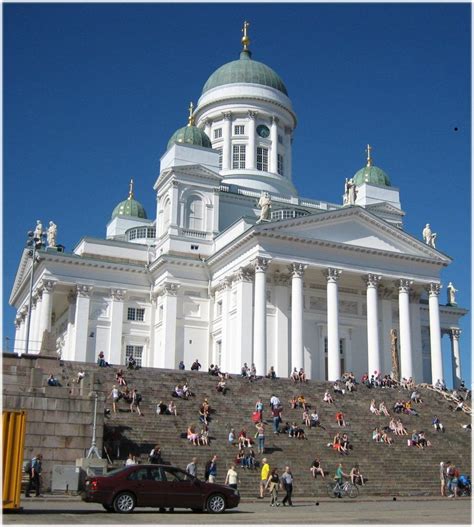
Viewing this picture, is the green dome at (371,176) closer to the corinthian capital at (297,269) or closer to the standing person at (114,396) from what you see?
the corinthian capital at (297,269)

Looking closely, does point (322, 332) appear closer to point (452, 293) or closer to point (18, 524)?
point (452, 293)

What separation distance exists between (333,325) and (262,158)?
22.8 metres

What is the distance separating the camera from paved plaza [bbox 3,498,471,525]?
1714cm

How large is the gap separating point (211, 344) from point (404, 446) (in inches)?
794

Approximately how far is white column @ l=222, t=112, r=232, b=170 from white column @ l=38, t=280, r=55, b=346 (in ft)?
62.6

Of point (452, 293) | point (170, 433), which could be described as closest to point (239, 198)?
point (452, 293)

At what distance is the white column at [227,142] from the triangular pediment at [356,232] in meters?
17.1

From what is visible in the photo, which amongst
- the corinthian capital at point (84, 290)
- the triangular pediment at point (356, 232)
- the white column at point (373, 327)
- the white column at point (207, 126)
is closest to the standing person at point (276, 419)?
the white column at point (373, 327)

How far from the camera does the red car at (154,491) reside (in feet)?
63.9

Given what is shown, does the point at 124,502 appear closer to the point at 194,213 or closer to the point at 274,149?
the point at 194,213

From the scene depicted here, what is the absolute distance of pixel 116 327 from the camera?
53.5 meters

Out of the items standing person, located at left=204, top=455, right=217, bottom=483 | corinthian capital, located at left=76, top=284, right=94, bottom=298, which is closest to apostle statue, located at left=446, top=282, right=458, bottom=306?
corinthian capital, located at left=76, top=284, right=94, bottom=298

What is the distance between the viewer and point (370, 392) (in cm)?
4150

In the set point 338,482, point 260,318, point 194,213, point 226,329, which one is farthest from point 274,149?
point 338,482
